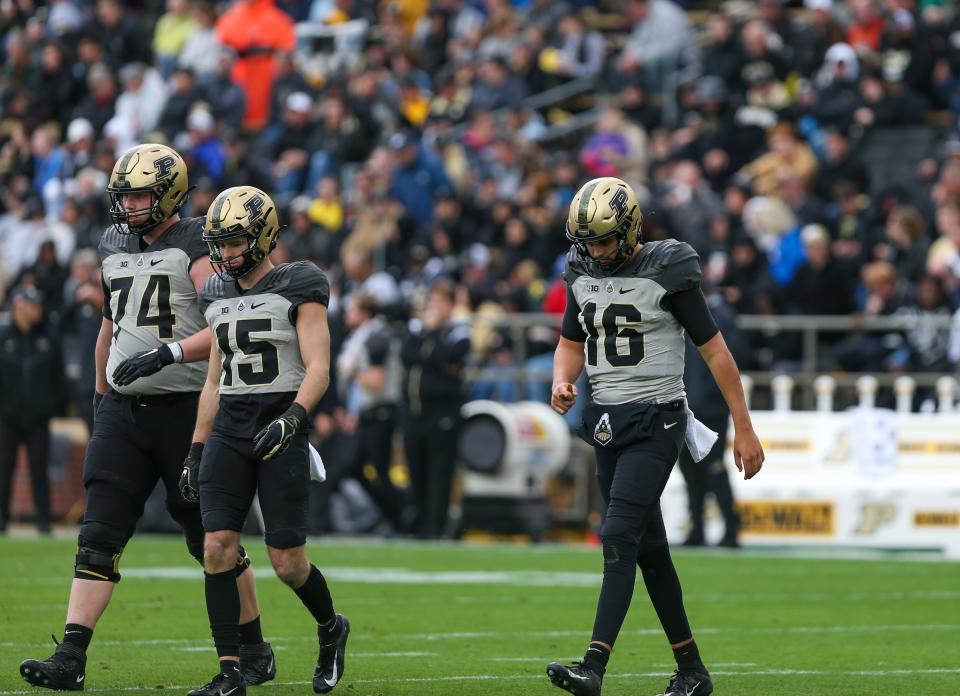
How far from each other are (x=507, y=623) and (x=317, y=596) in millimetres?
3056

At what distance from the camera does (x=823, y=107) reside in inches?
813

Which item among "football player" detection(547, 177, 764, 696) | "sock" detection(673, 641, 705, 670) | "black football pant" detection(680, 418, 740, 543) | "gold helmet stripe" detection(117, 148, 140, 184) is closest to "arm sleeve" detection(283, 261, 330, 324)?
"gold helmet stripe" detection(117, 148, 140, 184)

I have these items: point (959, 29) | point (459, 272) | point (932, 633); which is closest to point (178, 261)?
point (932, 633)

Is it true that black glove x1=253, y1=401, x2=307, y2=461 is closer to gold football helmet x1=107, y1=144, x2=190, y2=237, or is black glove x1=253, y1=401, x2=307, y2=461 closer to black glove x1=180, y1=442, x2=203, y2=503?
black glove x1=180, y1=442, x2=203, y2=503

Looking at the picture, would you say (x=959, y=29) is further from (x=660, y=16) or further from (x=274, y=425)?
(x=274, y=425)

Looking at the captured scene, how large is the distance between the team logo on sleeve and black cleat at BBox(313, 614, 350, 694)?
50.1 inches

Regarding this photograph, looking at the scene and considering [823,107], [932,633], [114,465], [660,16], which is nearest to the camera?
[114,465]

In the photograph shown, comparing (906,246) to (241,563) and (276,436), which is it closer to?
(241,563)

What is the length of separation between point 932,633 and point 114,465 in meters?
4.48

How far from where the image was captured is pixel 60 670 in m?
7.45

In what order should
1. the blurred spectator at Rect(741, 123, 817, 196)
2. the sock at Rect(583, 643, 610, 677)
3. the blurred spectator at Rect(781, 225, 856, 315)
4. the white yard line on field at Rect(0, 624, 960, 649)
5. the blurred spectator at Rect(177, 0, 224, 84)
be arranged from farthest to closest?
the blurred spectator at Rect(177, 0, 224, 84), the blurred spectator at Rect(741, 123, 817, 196), the blurred spectator at Rect(781, 225, 856, 315), the white yard line on field at Rect(0, 624, 960, 649), the sock at Rect(583, 643, 610, 677)

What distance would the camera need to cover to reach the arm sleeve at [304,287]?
24.7ft

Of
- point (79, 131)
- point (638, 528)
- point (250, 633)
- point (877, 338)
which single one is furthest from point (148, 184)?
point (79, 131)

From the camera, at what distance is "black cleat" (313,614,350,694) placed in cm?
763
